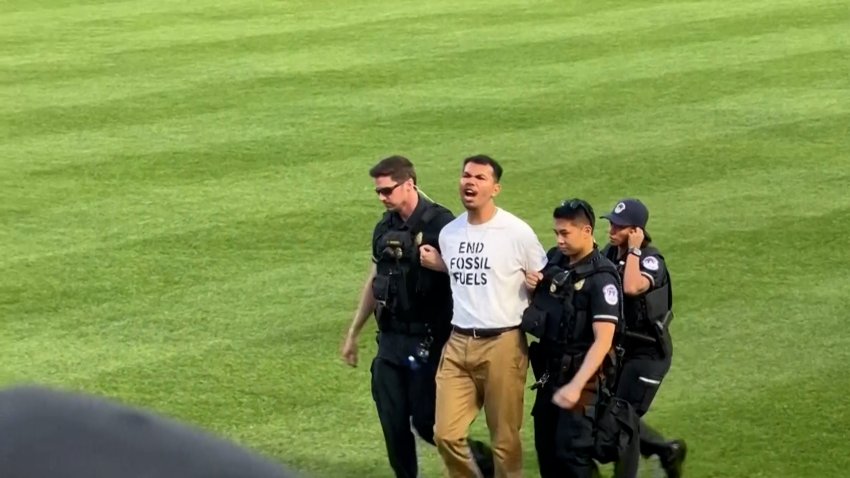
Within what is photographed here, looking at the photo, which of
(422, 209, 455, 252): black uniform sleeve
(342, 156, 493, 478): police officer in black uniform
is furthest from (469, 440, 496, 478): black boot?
(422, 209, 455, 252): black uniform sleeve

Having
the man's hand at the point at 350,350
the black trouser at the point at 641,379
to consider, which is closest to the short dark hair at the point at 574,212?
the black trouser at the point at 641,379

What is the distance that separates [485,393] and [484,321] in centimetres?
42

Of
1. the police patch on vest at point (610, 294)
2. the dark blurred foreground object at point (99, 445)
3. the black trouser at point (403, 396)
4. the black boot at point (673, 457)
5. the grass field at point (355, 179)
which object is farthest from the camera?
the grass field at point (355, 179)

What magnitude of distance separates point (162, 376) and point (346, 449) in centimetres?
175

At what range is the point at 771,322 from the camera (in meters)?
10.5

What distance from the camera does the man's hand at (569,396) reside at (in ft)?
21.9

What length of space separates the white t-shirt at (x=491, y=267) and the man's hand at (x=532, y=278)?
23 millimetres

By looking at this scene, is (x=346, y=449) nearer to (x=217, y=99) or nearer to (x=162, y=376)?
(x=162, y=376)

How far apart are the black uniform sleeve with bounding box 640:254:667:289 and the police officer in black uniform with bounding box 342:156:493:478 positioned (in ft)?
3.26

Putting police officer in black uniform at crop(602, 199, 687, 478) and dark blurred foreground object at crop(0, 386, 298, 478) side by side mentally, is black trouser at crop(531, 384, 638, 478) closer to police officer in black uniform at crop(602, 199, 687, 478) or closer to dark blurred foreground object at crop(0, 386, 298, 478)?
police officer in black uniform at crop(602, 199, 687, 478)

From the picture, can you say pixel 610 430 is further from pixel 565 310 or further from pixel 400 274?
pixel 400 274

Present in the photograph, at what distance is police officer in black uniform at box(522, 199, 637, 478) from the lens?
6.80 m

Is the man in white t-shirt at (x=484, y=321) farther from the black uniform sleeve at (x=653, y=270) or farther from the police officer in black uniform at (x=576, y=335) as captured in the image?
the black uniform sleeve at (x=653, y=270)

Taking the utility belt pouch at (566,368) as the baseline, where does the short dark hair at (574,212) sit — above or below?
above
